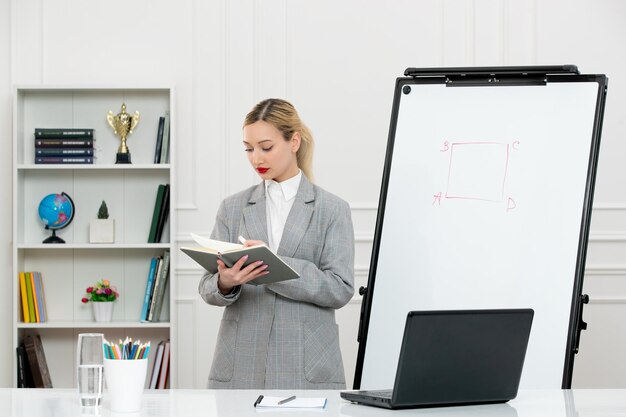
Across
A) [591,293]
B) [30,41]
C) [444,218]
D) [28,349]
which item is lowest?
[28,349]

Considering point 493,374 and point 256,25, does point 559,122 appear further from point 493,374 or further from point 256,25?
point 256,25

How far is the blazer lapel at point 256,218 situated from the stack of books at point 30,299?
6.20ft

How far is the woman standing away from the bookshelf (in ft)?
5.42

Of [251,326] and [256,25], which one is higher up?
[256,25]

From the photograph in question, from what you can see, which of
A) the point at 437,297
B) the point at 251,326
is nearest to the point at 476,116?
the point at 437,297

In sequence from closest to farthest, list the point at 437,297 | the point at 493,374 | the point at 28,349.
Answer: the point at 493,374
the point at 437,297
the point at 28,349

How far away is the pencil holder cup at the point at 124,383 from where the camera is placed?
1.57 m

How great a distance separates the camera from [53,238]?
13.4 feet

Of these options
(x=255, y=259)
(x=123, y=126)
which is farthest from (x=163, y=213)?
(x=255, y=259)

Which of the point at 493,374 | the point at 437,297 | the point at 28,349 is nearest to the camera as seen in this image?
the point at 493,374

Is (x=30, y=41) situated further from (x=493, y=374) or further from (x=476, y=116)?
(x=493, y=374)

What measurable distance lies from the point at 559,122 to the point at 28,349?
8.77ft

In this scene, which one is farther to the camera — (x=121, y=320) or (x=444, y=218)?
(x=121, y=320)

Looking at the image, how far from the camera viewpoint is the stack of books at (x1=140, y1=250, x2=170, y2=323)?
4047 millimetres
